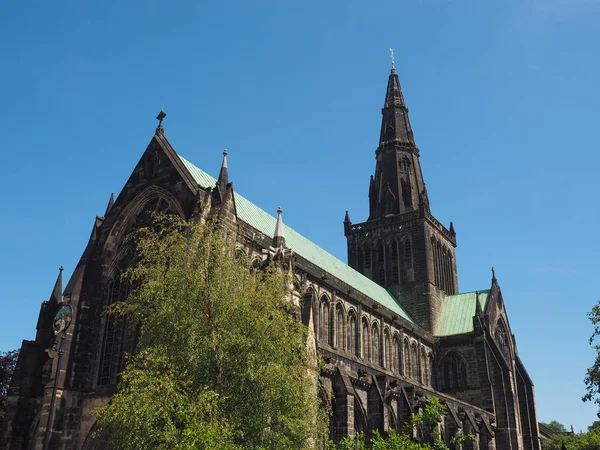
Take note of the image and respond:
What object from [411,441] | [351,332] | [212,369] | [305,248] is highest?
[305,248]

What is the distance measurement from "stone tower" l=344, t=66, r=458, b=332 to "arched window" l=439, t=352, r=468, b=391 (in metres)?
2.90

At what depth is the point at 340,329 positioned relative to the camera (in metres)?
40.4

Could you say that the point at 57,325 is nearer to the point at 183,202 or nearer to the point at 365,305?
the point at 183,202

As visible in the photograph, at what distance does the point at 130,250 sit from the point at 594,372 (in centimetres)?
2442

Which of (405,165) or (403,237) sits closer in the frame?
(403,237)

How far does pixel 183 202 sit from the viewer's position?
28.9m

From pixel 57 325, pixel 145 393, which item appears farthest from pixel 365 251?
pixel 145 393

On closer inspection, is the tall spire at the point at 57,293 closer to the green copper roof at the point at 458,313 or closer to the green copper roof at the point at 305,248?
the green copper roof at the point at 305,248

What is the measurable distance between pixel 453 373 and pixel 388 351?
873cm

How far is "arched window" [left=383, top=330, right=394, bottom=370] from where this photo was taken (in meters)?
44.4

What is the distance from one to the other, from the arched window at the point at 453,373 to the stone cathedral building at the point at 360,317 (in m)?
0.09

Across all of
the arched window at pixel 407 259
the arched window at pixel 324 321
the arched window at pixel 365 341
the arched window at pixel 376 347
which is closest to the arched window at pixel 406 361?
the arched window at pixel 376 347

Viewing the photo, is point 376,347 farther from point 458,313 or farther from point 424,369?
point 458,313

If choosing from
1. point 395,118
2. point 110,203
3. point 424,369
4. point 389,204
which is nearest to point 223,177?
point 110,203
